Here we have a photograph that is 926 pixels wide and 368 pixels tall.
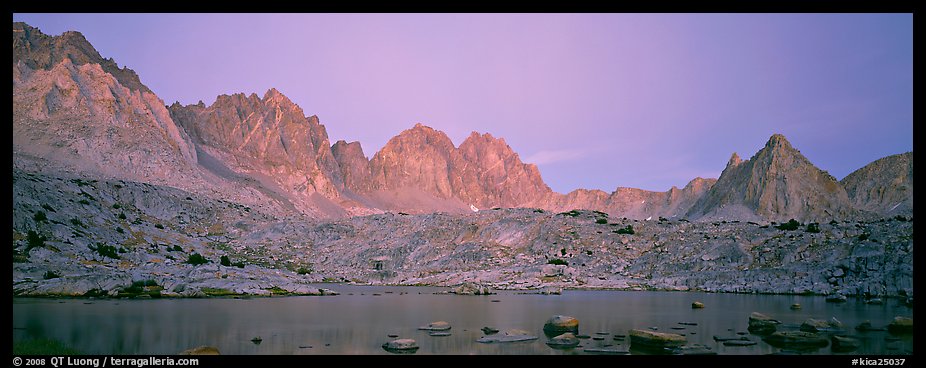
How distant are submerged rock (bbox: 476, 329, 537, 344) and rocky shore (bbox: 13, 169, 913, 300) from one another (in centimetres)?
3380

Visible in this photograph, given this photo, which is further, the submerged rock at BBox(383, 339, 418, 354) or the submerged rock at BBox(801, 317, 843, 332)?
the submerged rock at BBox(801, 317, 843, 332)

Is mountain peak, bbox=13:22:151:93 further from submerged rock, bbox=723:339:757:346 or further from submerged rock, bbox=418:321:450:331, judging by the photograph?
submerged rock, bbox=723:339:757:346

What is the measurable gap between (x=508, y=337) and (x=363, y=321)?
35.6 ft

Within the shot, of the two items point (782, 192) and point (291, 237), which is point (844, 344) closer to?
point (291, 237)

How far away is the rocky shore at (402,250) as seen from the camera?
5575 centimetres

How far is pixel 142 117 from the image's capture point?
173375mm

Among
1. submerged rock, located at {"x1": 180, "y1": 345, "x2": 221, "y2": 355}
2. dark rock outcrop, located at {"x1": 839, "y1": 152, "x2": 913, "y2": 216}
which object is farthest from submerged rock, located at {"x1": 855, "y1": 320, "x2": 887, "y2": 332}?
dark rock outcrop, located at {"x1": 839, "y1": 152, "x2": 913, "y2": 216}

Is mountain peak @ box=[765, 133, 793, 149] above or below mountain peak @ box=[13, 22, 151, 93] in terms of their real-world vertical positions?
Result: below

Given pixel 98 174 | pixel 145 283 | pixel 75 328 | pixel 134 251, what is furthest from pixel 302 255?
pixel 75 328

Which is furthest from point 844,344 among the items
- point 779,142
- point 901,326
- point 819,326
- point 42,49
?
point 42,49

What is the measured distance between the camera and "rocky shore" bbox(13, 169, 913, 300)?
55750mm

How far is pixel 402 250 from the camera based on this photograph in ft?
323

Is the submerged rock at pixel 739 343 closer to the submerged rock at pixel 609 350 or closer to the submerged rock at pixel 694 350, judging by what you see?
the submerged rock at pixel 694 350
